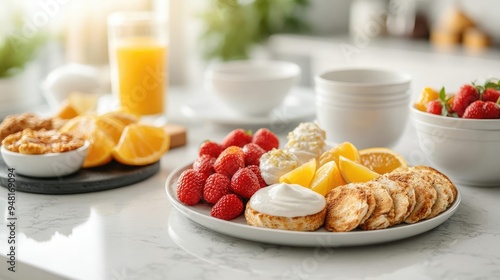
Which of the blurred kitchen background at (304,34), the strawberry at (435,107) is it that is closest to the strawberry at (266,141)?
the strawberry at (435,107)

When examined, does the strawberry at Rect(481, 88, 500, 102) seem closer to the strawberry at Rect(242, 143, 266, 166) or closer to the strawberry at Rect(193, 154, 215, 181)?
the strawberry at Rect(242, 143, 266, 166)

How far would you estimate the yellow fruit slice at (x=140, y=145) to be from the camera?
154cm

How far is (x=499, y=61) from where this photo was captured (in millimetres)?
3207

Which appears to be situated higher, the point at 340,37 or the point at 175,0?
the point at 175,0

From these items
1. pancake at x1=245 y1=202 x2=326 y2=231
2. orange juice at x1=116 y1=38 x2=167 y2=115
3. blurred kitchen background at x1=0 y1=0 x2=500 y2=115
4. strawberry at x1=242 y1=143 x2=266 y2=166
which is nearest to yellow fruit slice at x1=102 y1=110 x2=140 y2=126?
orange juice at x1=116 y1=38 x2=167 y2=115

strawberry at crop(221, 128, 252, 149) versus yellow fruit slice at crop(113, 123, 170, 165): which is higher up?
strawberry at crop(221, 128, 252, 149)

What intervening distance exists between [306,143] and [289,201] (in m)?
0.31

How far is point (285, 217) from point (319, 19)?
320 cm

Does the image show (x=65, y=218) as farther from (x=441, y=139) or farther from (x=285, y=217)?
(x=441, y=139)

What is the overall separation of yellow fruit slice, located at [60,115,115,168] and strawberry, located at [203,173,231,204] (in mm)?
383

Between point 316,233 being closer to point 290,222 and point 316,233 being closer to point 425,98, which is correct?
point 290,222

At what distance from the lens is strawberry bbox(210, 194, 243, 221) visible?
118 centimetres

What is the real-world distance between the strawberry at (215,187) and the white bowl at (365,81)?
20.2 inches

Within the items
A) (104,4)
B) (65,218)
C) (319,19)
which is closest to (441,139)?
(65,218)
